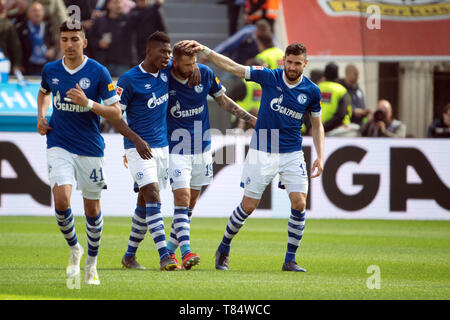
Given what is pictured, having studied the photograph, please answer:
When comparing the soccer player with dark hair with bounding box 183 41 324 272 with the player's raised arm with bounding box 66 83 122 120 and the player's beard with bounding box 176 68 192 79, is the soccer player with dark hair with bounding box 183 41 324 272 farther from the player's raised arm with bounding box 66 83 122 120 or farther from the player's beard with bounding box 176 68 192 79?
the player's raised arm with bounding box 66 83 122 120

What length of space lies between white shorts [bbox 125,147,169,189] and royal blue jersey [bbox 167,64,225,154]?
23cm

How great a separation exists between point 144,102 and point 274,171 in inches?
61.3

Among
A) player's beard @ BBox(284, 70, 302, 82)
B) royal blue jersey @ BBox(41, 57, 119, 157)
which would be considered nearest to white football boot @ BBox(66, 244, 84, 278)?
royal blue jersey @ BBox(41, 57, 119, 157)

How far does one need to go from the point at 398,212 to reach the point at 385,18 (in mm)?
4285

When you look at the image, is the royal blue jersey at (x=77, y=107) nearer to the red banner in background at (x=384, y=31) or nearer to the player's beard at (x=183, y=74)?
the player's beard at (x=183, y=74)

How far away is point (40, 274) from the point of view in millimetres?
8477

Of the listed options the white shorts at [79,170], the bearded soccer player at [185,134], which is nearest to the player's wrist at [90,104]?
the white shorts at [79,170]

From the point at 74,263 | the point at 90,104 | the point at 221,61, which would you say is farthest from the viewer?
the point at 221,61

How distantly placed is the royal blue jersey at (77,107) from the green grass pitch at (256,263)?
122cm

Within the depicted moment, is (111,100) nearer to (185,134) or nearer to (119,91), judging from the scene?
(119,91)

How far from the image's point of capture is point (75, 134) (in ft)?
26.5

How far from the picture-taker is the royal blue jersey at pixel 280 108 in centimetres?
938

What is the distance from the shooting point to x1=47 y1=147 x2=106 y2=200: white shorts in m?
A: 8.02

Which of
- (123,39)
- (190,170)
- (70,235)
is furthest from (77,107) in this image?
(123,39)
